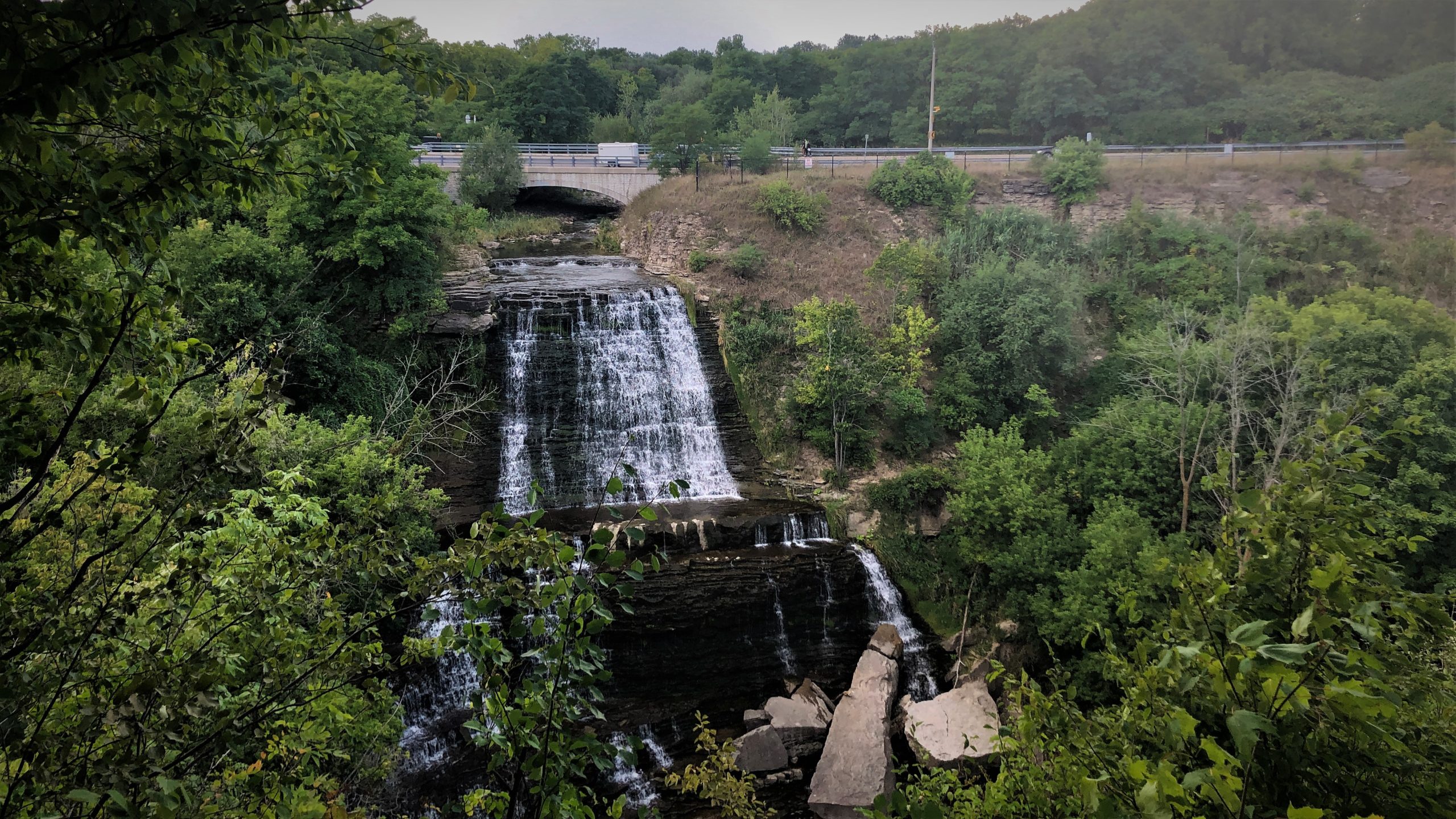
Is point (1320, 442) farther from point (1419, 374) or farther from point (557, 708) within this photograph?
point (1419, 374)

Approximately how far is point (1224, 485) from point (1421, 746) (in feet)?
4.50

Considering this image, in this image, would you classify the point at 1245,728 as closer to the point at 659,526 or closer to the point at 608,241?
the point at 659,526

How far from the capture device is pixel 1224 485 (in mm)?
3363

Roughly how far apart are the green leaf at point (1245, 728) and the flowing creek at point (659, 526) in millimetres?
7885

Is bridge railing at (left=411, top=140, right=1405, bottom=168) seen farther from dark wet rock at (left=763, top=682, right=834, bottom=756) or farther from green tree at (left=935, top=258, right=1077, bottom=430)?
dark wet rock at (left=763, top=682, right=834, bottom=756)

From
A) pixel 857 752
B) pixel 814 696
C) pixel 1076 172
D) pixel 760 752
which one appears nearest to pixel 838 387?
pixel 814 696

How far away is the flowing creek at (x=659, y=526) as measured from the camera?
11.4m

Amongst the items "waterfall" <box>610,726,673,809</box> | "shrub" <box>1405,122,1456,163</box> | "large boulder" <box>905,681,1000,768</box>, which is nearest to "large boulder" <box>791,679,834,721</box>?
"large boulder" <box>905,681,1000,768</box>

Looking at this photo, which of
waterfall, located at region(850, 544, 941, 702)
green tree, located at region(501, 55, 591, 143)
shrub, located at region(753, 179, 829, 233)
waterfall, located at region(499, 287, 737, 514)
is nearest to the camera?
waterfall, located at region(850, 544, 941, 702)

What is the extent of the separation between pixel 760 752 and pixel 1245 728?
33.8 ft

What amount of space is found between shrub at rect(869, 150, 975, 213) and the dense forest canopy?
7.56m

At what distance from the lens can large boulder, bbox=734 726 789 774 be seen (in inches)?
431

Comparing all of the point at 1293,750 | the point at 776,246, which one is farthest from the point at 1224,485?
the point at 776,246

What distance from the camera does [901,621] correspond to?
46.2ft
